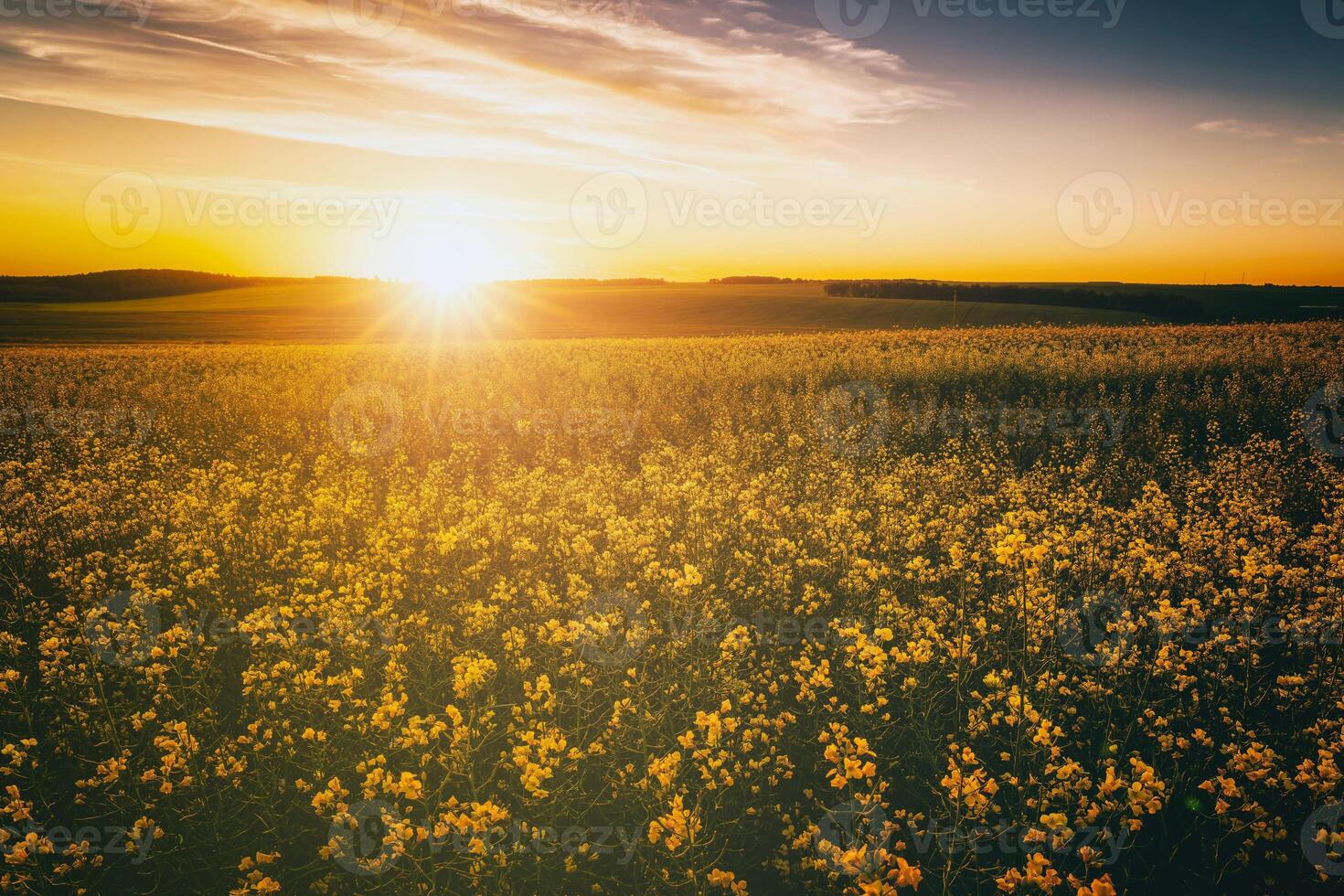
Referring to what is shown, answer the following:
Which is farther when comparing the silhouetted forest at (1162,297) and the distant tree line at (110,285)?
the distant tree line at (110,285)

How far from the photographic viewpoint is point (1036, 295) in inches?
2386

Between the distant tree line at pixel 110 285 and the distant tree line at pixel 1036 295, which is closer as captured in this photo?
the distant tree line at pixel 1036 295

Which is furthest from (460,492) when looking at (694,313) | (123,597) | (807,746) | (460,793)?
(694,313)

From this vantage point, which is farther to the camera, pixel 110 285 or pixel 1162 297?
pixel 110 285

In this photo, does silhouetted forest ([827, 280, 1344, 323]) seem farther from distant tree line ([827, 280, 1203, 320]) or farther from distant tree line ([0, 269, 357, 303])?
distant tree line ([0, 269, 357, 303])

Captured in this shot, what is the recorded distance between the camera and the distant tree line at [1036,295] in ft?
169

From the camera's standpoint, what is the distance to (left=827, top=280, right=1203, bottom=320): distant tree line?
5156 cm

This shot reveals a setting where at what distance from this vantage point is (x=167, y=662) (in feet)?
17.7

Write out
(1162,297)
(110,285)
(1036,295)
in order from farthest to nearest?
(110,285), (1036,295), (1162,297)

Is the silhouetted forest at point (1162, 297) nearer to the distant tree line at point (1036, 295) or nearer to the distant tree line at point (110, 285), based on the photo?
the distant tree line at point (1036, 295)

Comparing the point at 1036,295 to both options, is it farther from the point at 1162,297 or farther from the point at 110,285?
the point at 110,285

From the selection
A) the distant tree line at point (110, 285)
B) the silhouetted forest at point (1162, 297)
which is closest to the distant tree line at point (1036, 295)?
the silhouetted forest at point (1162, 297)

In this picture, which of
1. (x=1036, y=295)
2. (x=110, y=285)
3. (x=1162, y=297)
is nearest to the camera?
(x=1162, y=297)

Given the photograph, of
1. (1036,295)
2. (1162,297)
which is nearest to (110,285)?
(1036,295)
